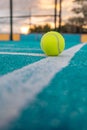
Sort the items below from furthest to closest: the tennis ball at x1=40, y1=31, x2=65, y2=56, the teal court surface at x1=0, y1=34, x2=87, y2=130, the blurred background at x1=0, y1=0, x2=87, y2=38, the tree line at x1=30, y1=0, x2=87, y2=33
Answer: the tree line at x1=30, y1=0, x2=87, y2=33 < the blurred background at x1=0, y1=0, x2=87, y2=38 < the tennis ball at x1=40, y1=31, x2=65, y2=56 < the teal court surface at x1=0, y1=34, x2=87, y2=130

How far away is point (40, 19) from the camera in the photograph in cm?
1185

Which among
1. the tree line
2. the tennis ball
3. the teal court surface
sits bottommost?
the teal court surface

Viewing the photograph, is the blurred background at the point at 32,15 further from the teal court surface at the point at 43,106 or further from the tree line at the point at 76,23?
the teal court surface at the point at 43,106

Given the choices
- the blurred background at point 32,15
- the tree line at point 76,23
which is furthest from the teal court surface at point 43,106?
the tree line at point 76,23

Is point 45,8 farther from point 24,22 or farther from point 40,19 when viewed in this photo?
point 24,22

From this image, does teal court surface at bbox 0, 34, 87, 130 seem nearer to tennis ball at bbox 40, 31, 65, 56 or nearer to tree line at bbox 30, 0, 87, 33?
tennis ball at bbox 40, 31, 65, 56

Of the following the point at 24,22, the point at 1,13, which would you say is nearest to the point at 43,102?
the point at 1,13

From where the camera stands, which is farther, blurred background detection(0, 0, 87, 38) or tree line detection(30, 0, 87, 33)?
tree line detection(30, 0, 87, 33)

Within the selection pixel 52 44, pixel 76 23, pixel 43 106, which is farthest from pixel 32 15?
pixel 43 106

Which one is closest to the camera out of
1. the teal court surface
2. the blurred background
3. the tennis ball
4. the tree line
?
the teal court surface

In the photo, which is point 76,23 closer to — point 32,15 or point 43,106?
point 32,15

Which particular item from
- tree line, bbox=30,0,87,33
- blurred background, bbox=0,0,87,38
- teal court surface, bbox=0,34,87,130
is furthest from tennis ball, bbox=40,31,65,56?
tree line, bbox=30,0,87,33

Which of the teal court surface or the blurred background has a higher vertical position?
the blurred background

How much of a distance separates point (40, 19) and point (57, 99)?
11.2m
